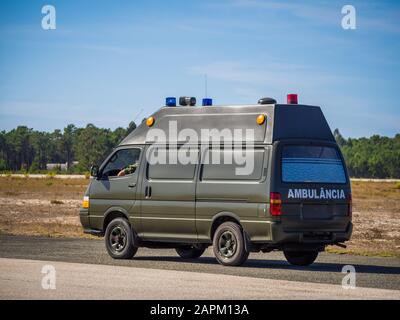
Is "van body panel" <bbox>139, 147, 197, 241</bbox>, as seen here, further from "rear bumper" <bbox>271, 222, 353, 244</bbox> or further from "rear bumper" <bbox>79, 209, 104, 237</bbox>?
"rear bumper" <bbox>271, 222, 353, 244</bbox>

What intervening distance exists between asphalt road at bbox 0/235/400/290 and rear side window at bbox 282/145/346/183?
1.58 metres

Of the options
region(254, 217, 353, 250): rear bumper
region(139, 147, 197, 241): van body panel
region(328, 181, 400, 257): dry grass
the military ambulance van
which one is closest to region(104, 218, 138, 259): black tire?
the military ambulance van

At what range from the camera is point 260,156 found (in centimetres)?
1647

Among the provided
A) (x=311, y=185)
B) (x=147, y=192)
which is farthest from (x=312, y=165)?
(x=147, y=192)

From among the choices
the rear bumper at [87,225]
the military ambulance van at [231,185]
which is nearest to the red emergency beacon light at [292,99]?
the military ambulance van at [231,185]

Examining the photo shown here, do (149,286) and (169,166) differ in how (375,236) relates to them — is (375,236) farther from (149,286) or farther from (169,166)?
(149,286)

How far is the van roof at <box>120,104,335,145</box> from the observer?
652 inches

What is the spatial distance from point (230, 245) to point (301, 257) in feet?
5.36

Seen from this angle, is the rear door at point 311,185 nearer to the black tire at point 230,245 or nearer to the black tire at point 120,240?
the black tire at point 230,245

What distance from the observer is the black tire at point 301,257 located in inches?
695

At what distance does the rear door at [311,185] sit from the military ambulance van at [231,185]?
17 mm
